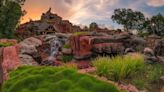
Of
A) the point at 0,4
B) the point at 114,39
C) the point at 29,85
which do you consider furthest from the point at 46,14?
the point at 29,85

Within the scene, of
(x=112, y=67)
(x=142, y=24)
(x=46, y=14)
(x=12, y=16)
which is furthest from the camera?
(x=142, y=24)

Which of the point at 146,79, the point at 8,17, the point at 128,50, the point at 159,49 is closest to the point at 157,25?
the point at 8,17

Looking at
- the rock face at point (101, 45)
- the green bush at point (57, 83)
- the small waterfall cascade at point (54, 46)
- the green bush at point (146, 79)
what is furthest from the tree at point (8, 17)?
the green bush at point (57, 83)

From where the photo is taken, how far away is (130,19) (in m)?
93.5

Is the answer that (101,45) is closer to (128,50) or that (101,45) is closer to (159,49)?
(128,50)

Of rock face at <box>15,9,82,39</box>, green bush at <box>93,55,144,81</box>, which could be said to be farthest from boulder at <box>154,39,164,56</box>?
rock face at <box>15,9,82,39</box>

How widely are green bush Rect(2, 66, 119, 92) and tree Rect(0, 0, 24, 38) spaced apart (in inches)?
1548

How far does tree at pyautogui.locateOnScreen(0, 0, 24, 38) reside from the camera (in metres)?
51.1

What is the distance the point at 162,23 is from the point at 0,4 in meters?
45.4

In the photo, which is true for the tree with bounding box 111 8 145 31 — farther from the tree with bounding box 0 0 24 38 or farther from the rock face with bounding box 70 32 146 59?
the rock face with bounding box 70 32 146 59

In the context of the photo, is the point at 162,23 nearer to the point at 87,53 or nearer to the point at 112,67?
the point at 87,53

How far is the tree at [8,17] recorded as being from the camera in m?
51.1

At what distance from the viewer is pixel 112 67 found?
1759 centimetres

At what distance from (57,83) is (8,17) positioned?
42076 mm
